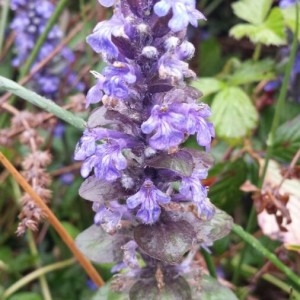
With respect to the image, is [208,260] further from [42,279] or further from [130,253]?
[42,279]

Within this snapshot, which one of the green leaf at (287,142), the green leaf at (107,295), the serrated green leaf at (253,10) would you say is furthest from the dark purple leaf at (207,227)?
the serrated green leaf at (253,10)

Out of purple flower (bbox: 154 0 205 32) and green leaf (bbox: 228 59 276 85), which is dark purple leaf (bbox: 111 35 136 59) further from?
green leaf (bbox: 228 59 276 85)

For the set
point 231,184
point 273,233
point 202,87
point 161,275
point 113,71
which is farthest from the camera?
point 202,87

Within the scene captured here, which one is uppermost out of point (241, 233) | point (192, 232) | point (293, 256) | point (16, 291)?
point (192, 232)

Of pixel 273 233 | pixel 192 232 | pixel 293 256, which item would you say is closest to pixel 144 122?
pixel 192 232

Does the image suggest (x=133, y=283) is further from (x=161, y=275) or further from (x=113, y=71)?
(x=113, y=71)

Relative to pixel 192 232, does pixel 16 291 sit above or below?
below

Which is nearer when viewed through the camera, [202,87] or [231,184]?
[231,184]

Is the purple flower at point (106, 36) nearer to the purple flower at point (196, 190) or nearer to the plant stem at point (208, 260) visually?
the purple flower at point (196, 190)
